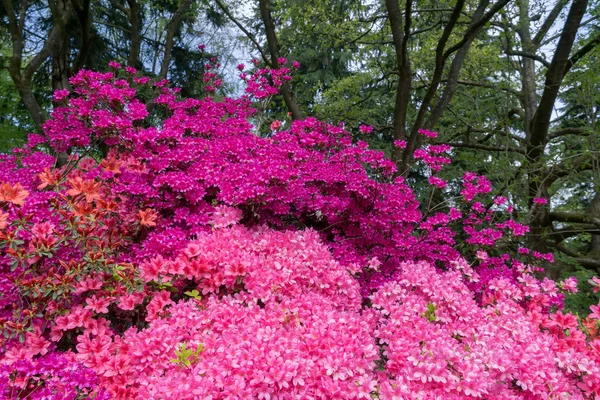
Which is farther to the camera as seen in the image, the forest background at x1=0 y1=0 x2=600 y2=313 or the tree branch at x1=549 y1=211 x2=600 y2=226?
the tree branch at x1=549 y1=211 x2=600 y2=226

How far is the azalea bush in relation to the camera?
1640 mm

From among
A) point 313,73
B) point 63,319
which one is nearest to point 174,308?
point 63,319

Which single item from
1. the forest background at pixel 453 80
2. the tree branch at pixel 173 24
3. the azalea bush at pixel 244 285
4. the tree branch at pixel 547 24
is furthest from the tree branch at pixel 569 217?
the tree branch at pixel 173 24

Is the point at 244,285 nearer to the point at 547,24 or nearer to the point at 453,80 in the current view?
the point at 453,80

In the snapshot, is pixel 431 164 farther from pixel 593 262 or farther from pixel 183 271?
pixel 593 262

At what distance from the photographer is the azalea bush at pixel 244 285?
164cm

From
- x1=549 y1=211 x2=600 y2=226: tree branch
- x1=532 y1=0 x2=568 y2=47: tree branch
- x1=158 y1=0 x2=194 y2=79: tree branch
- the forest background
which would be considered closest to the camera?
the forest background

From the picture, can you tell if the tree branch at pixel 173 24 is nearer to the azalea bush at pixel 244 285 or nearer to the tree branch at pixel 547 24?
the azalea bush at pixel 244 285

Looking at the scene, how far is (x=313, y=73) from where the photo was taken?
11.7 m

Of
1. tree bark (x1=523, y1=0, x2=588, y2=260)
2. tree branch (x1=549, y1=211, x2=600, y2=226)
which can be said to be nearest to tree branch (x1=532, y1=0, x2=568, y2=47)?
tree bark (x1=523, y1=0, x2=588, y2=260)

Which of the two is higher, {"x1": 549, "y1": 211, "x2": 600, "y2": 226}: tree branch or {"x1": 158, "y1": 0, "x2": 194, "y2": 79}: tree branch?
{"x1": 158, "y1": 0, "x2": 194, "y2": 79}: tree branch

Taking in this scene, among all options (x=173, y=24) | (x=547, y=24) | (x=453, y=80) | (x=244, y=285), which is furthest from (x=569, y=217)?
(x=173, y=24)

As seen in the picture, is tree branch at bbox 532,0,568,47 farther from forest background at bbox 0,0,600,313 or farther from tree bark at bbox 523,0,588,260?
tree bark at bbox 523,0,588,260

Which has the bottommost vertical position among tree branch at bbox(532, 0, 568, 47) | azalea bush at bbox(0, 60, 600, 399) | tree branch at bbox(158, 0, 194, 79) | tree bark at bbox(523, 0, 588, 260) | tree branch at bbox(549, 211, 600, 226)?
azalea bush at bbox(0, 60, 600, 399)
